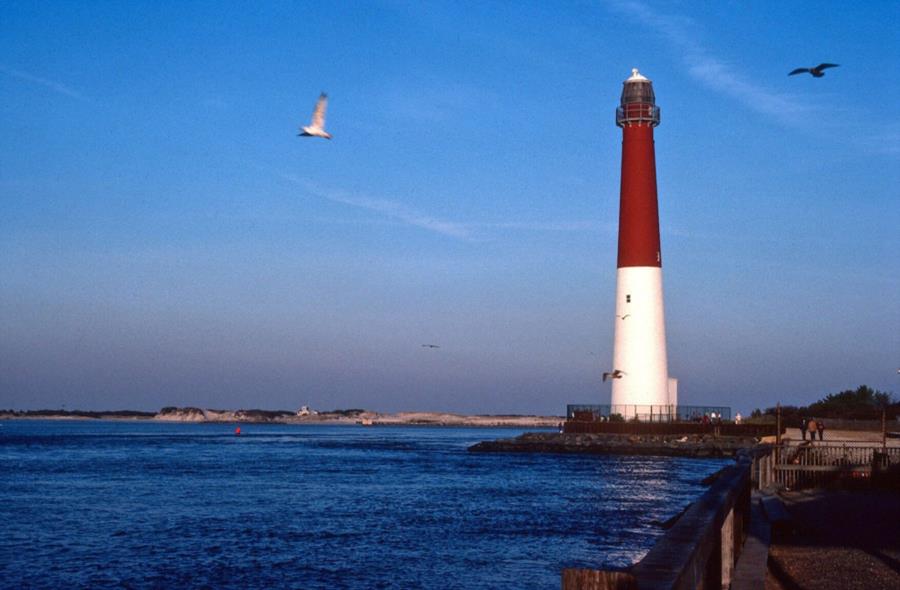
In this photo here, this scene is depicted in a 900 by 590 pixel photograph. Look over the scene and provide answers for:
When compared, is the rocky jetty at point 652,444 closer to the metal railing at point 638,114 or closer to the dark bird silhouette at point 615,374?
the dark bird silhouette at point 615,374

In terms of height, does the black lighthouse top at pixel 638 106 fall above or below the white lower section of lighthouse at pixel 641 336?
above

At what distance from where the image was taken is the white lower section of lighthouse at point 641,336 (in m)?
51.5

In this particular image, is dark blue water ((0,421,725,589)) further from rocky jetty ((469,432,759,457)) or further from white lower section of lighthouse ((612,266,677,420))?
rocky jetty ((469,432,759,457))

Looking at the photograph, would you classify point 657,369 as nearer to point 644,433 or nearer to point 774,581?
point 644,433

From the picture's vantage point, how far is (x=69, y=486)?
38062 mm

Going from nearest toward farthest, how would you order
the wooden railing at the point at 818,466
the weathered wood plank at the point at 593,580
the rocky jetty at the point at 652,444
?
the weathered wood plank at the point at 593,580
the wooden railing at the point at 818,466
the rocky jetty at the point at 652,444

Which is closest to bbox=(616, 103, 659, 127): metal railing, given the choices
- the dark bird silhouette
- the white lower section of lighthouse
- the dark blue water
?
the white lower section of lighthouse

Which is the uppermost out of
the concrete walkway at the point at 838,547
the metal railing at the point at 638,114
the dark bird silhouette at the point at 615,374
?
the metal railing at the point at 638,114

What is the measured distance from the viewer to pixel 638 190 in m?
50.4

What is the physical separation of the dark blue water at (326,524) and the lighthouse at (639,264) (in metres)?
5.51

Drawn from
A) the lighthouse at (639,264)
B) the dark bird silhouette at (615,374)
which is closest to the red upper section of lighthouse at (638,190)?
the lighthouse at (639,264)

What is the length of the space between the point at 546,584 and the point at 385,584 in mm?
2665

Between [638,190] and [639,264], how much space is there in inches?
139

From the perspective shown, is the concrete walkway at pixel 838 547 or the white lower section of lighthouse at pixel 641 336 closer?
the concrete walkway at pixel 838 547
